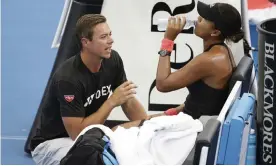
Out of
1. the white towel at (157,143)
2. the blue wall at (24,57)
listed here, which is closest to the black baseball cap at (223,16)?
the white towel at (157,143)

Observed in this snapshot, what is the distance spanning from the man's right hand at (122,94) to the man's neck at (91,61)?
22 cm

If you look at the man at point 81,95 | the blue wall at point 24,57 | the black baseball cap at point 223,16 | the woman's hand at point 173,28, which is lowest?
the blue wall at point 24,57

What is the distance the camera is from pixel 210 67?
146 inches

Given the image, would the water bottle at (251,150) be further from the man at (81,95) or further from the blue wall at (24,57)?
the blue wall at (24,57)

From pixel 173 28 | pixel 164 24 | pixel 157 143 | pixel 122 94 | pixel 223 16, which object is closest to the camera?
pixel 157 143

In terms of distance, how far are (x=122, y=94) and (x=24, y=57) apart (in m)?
2.71

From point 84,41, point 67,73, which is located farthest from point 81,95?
point 84,41

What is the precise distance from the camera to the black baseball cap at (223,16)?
371 cm

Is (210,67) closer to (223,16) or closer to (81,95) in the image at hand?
(223,16)

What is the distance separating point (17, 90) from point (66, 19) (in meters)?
1.14

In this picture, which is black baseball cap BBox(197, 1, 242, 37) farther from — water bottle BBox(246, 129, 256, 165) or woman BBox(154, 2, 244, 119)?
water bottle BBox(246, 129, 256, 165)

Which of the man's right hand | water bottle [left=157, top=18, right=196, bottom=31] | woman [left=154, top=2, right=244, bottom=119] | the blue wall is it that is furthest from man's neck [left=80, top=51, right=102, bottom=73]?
the blue wall

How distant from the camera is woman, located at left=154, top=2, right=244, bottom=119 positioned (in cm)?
371

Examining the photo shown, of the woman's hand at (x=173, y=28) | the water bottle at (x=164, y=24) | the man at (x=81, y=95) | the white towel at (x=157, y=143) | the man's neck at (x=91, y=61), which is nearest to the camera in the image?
the white towel at (x=157, y=143)
